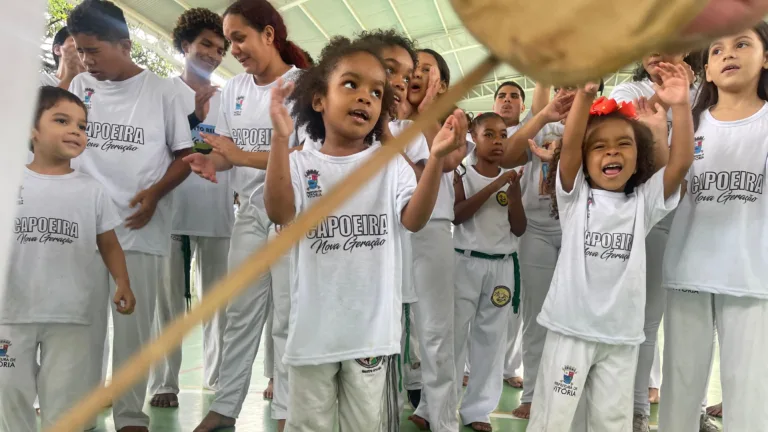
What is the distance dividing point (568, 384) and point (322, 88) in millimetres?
796

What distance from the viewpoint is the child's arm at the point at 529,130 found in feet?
5.26

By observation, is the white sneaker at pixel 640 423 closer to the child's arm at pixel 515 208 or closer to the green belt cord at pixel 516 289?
the green belt cord at pixel 516 289

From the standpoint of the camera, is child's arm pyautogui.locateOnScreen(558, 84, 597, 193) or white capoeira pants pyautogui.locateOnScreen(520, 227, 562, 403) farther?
white capoeira pants pyautogui.locateOnScreen(520, 227, 562, 403)

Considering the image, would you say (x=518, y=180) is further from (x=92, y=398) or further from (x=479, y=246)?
(x=92, y=398)

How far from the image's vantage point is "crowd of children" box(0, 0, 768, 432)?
3.68ft

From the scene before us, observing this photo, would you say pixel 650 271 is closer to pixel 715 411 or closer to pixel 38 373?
pixel 715 411

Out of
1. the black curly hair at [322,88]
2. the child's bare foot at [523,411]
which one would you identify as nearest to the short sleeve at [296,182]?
the black curly hair at [322,88]

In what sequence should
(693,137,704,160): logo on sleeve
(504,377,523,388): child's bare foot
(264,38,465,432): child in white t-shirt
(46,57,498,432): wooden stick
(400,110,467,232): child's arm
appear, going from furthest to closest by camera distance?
(504,377,523,388): child's bare foot, (693,137,704,160): logo on sleeve, (264,38,465,432): child in white t-shirt, (400,110,467,232): child's arm, (46,57,498,432): wooden stick

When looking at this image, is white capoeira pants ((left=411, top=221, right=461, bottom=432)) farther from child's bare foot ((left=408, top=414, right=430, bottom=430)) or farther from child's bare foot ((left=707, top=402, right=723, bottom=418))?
child's bare foot ((left=707, top=402, right=723, bottom=418))

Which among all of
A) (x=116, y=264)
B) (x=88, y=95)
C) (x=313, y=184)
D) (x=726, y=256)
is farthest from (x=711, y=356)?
(x=88, y=95)

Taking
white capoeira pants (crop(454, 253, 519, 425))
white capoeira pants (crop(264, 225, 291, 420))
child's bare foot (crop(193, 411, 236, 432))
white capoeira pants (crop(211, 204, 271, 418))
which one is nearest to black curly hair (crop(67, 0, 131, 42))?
white capoeira pants (crop(211, 204, 271, 418))

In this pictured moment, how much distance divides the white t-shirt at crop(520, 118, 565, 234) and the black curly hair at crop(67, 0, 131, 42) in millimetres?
1230

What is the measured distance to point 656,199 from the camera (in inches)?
49.4

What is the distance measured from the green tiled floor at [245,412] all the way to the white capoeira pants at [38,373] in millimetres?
341
